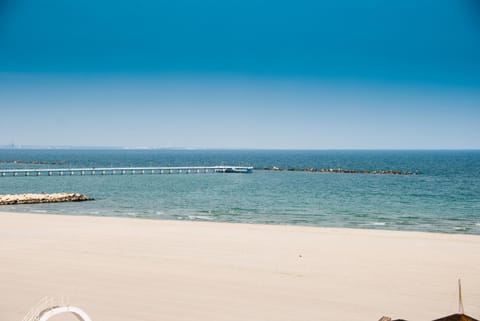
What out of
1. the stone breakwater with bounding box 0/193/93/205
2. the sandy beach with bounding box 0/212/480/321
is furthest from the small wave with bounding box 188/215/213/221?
the stone breakwater with bounding box 0/193/93/205

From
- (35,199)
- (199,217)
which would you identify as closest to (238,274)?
(199,217)

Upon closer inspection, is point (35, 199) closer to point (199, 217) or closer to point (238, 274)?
point (199, 217)

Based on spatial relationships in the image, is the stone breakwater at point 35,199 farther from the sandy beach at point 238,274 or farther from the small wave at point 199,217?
the sandy beach at point 238,274

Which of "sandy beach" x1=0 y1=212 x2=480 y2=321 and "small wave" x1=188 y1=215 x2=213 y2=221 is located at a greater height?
"sandy beach" x1=0 y1=212 x2=480 y2=321

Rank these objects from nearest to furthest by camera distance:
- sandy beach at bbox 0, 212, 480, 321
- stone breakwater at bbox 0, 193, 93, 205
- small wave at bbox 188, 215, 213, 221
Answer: sandy beach at bbox 0, 212, 480, 321 → small wave at bbox 188, 215, 213, 221 → stone breakwater at bbox 0, 193, 93, 205

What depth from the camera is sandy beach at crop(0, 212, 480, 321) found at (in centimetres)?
846

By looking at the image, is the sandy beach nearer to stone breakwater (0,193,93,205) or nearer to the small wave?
the small wave

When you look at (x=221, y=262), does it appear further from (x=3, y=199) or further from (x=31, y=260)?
(x=3, y=199)

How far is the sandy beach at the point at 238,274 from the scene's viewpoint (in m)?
8.46

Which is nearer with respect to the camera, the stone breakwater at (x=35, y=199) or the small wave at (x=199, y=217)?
the small wave at (x=199, y=217)

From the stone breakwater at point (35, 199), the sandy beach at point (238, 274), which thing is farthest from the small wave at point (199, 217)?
the stone breakwater at point (35, 199)

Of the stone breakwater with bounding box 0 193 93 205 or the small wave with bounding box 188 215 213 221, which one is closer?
the small wave with bounding box 188 215 213 221

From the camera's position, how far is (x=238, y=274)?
11.0 metres

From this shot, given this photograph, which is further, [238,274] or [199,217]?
[199,217]
